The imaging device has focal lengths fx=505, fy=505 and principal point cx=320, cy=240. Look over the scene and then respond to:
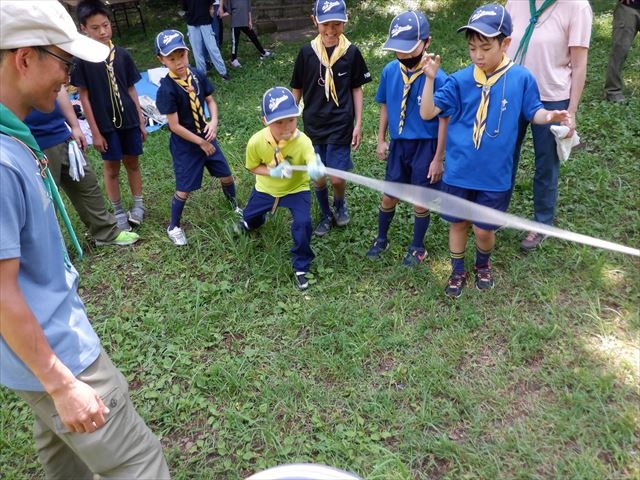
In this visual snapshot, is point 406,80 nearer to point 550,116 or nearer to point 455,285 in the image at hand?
point 550,116

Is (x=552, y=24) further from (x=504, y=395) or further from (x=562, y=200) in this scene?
(x=504, y=395)

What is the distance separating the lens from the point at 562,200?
446cm

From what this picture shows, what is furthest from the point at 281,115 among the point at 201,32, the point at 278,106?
the point at 201,32

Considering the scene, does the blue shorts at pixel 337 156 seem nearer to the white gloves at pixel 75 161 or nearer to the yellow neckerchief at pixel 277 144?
the yellow neckerchief at pixel 277 144

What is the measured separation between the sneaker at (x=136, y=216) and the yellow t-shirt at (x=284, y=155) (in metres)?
1.66

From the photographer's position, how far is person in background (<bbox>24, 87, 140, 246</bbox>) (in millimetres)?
3965

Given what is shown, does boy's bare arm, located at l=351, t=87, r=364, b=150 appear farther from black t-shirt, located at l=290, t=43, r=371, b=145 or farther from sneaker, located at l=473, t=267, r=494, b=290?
sneaker, located at l=473, t=267, r=494, b=290

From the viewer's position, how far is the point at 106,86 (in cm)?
437

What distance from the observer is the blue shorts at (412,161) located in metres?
3.75

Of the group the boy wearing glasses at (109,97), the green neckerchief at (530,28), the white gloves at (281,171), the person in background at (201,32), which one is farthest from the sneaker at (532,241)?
the person in background at (201,32)

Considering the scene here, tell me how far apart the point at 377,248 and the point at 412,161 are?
797mm

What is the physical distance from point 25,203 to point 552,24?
3.38 metres

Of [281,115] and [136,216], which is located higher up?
[281,115]

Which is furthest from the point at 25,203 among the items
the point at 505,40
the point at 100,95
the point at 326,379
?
the point at 100,95
